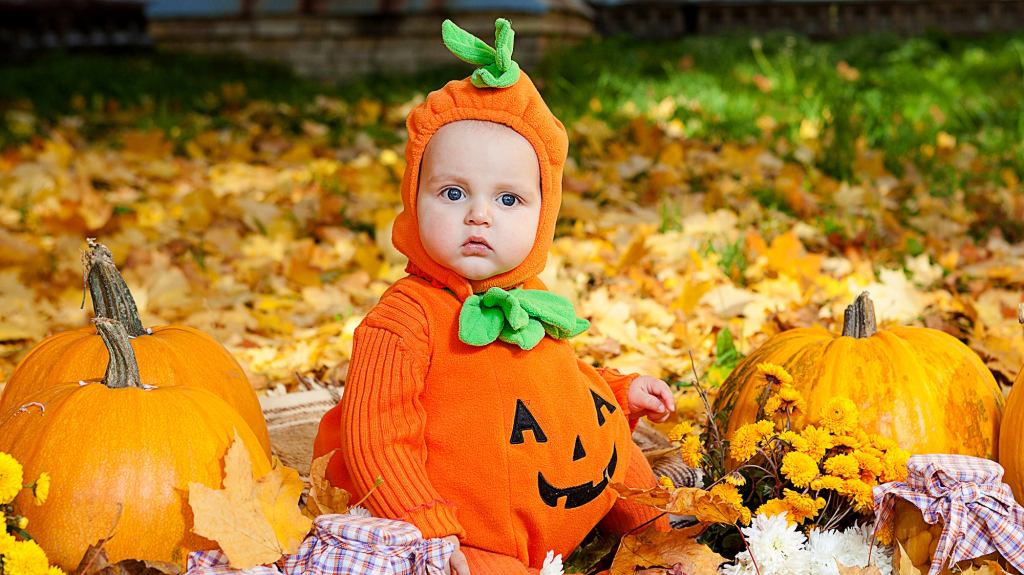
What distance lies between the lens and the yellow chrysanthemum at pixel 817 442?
78.6 inches

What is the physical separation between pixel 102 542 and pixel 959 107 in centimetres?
658

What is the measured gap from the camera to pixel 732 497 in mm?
1938

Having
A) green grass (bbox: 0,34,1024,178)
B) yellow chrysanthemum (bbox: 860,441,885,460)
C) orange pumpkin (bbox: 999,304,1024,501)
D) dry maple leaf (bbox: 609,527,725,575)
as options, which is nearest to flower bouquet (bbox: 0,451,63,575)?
dry maple leaf (bbox: 609,527,725,575)

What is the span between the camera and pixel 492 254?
197 cm

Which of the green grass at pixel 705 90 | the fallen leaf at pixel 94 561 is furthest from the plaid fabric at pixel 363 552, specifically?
the green grass at pixel 705 90

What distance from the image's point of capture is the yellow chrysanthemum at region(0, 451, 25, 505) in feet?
5.44

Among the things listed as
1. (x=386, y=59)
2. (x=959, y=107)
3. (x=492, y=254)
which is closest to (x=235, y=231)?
(x=492, y=254)

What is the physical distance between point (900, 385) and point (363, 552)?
1.12 m

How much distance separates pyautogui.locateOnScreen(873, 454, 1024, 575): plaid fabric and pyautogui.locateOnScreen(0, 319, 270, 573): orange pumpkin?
1267mm

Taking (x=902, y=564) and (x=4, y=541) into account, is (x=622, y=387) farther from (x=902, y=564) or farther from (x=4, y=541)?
(x=4, y=541)

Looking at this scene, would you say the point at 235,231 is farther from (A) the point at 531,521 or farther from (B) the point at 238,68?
(B) the point at 238,68

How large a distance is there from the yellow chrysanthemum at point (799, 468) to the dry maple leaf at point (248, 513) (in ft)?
2.87

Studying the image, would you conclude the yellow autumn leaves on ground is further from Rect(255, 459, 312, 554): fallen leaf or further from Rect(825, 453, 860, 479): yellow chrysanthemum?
Rect(255, 459, 312, 554): fallen leaf

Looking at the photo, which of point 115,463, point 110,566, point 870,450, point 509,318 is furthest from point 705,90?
point 110,566
